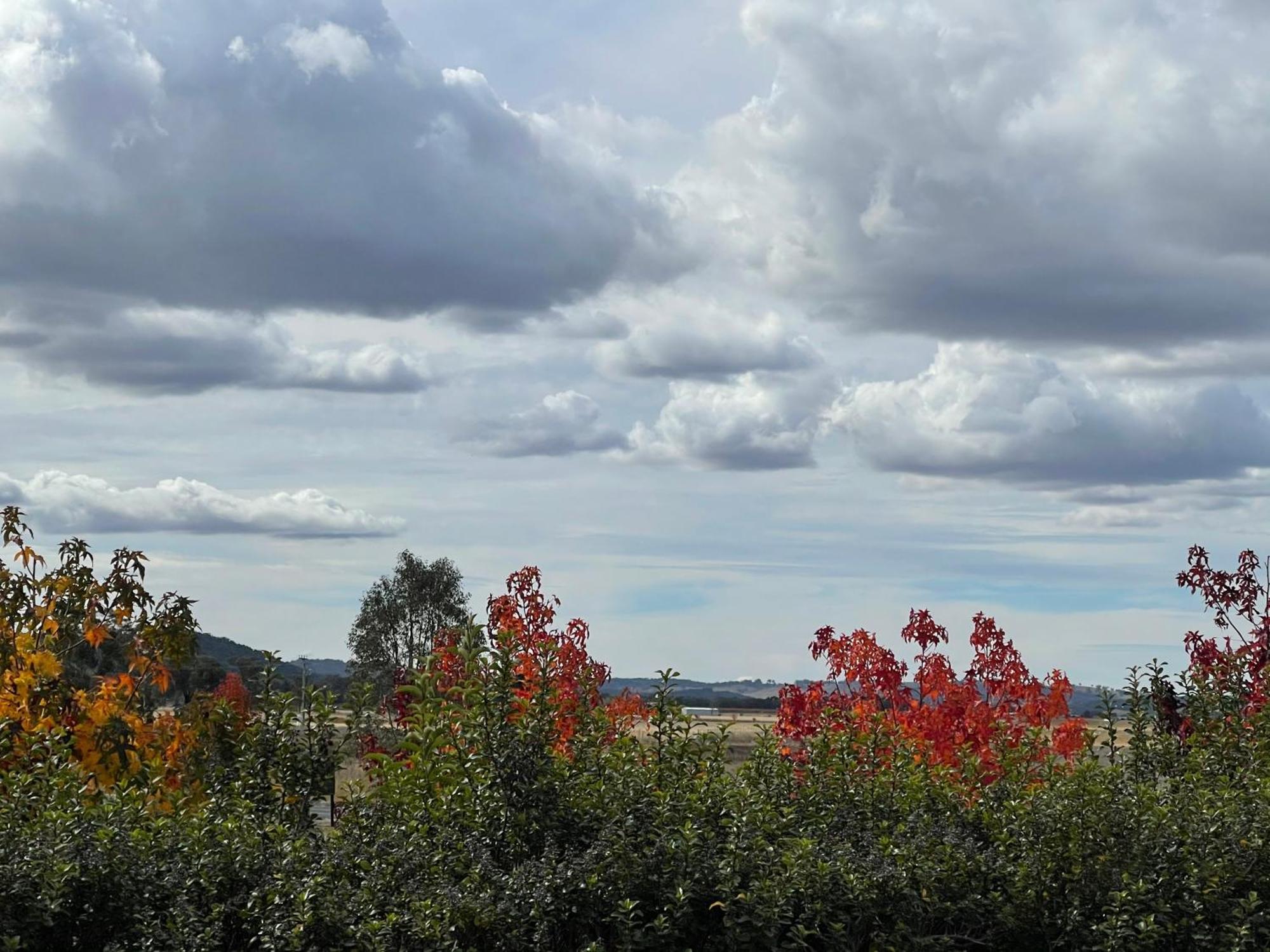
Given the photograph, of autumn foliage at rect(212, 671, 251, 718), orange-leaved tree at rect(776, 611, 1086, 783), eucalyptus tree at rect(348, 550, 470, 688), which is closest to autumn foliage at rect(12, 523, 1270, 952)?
autumn foliage at rect(212, 671, 251, 718)

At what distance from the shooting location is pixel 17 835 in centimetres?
609

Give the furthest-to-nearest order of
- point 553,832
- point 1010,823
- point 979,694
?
point 979,694 < point 1010,823 < point 553,832

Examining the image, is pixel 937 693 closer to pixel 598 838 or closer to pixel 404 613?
pixel 598 838

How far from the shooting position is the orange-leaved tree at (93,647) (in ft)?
29.0

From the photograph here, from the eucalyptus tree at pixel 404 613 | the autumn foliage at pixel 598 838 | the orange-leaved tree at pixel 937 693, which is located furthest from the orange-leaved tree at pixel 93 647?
the eucalyptus tree at pixel 404 613

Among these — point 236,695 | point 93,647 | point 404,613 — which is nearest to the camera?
point 93,647

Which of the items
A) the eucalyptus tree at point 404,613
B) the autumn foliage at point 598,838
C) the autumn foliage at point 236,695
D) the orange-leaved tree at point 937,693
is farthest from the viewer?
the eucalyptus tree at point 404,613

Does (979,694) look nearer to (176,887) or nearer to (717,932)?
(717,932)

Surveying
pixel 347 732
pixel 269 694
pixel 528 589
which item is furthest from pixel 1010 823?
pixel 528 589

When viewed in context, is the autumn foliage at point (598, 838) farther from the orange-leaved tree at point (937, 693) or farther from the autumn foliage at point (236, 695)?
the orange-leaved tree at point (937, 693)

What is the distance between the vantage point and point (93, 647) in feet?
31.9

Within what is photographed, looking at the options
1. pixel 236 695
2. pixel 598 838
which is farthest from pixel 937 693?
pixel 236 695

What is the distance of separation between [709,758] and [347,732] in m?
1.99

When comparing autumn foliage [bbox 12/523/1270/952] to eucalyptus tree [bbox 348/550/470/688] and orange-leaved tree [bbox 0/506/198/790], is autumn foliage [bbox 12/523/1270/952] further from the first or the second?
eucalyptus tree [bbox 348/550/470/688]
